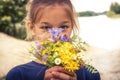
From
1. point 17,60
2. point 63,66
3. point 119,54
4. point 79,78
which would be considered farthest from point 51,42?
point 119,54

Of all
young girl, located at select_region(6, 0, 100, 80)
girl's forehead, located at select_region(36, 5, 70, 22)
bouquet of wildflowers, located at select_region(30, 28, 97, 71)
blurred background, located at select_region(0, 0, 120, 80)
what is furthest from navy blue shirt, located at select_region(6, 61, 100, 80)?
blurred background, located at select_region(0, 0, 120, 80)

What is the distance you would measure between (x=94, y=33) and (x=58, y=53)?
1.84ft

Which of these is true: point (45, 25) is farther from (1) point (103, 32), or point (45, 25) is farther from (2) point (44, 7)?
(1) point (103, 32)

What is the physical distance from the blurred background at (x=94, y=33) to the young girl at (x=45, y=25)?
278 millimetres

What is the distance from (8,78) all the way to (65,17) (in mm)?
377

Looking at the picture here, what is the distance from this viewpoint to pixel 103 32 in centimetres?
226

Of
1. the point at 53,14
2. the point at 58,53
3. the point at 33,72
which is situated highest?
the point at 53,14

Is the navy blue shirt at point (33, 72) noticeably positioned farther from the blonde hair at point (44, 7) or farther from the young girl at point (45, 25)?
the blonde hair at point (44, 7)

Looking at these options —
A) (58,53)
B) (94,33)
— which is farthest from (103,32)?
(58,53)

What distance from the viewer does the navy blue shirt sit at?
1833 mm

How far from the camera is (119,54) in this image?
7.37ft

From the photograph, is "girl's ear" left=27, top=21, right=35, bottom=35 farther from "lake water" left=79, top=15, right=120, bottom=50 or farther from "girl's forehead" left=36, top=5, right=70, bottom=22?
"lake water" left=79, top=15, right=120, bottom=50

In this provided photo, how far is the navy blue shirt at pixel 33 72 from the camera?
1833 mm

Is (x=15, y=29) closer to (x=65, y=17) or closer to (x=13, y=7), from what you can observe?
(x=13, y=7)
